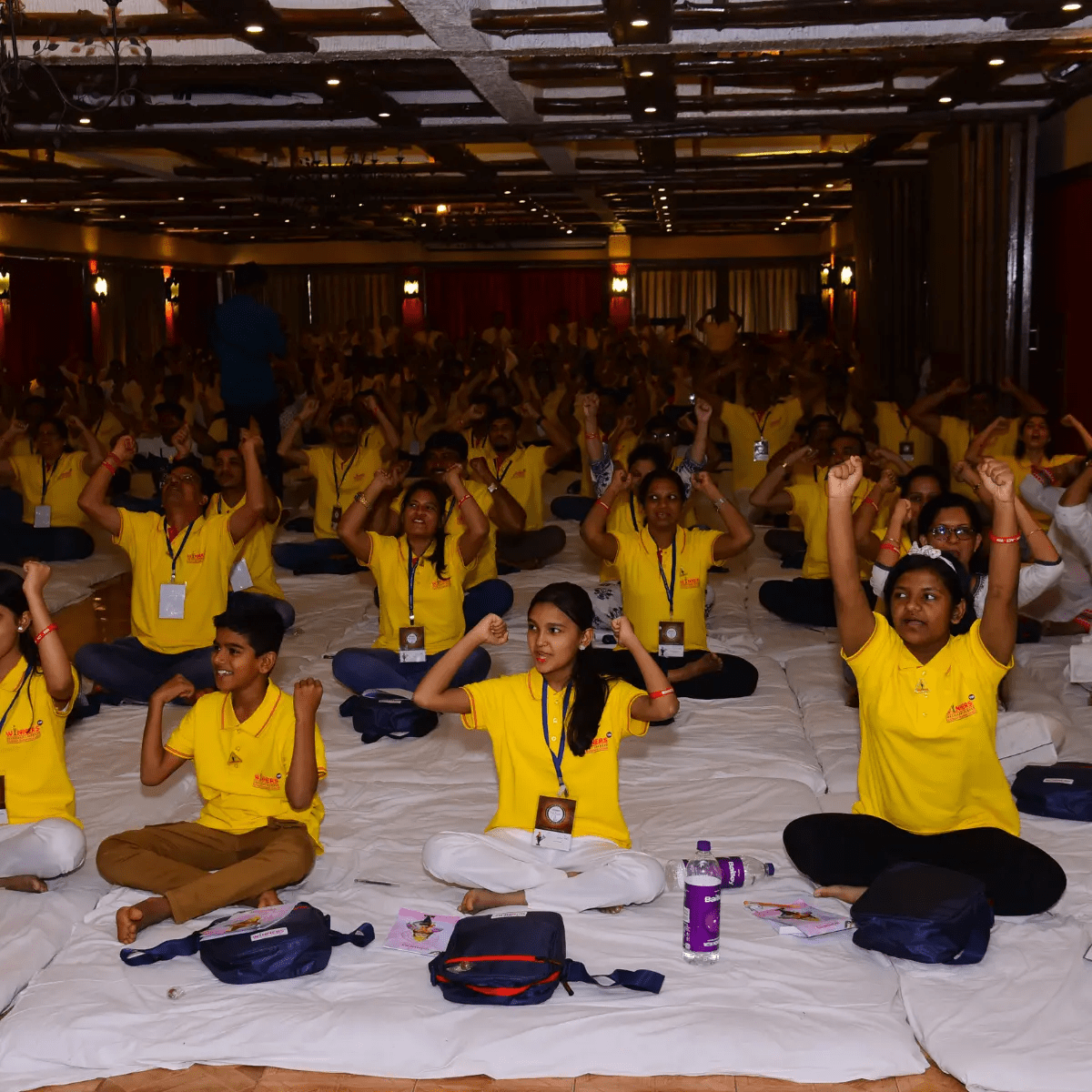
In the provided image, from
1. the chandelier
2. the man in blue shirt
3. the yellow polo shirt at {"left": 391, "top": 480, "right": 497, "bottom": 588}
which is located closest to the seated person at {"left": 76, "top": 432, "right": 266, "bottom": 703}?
the yellow polo shirt at {"left": 391, "top": 480, "right": 497, "bottom": 588}

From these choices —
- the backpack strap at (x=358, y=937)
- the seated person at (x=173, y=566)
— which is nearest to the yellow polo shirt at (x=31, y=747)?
the backpack strap at (x=358, y=937)

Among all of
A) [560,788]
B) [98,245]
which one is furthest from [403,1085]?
[98,245]

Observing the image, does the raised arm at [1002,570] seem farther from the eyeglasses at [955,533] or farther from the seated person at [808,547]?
the seated person at [808,547]

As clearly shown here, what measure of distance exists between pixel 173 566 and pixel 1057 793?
11.0 ft

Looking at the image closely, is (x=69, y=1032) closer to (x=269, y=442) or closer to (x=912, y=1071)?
(x=912, y=1071)

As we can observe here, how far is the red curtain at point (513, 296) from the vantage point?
2316 centimetres

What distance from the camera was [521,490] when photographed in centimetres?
844

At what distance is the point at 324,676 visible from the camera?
237 inches

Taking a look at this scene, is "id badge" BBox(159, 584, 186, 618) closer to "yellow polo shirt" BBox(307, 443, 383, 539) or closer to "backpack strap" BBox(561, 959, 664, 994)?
"yellow polo shirt" BBox(307, 443, 383, 539)

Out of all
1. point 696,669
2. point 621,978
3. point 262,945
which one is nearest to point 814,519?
point 696,669

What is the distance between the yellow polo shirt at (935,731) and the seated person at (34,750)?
2112 mm

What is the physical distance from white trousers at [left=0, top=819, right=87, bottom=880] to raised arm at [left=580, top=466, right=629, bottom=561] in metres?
2.31

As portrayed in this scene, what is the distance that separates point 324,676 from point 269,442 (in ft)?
13.8

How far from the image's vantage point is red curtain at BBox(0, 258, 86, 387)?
15945mm
